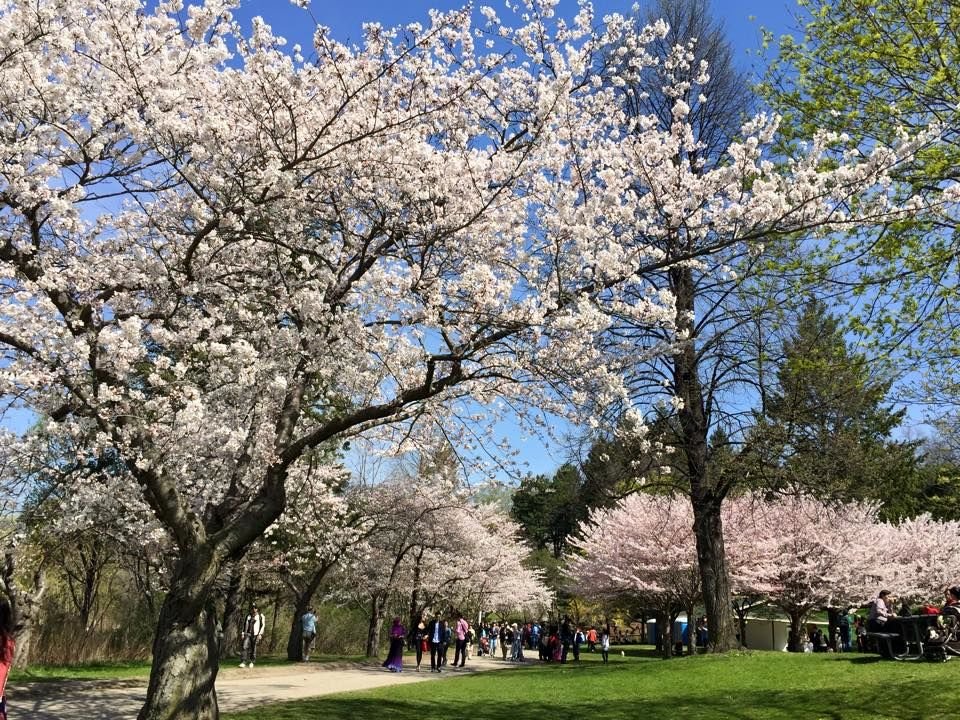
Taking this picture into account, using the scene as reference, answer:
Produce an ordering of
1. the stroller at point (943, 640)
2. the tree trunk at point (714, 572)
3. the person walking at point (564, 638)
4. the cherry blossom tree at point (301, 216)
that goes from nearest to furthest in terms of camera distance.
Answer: the cherry blossom tree at point (301, 216)
the stroller at point (943, 640)
the tree trunk at point (714, 572)
the person walking at point (564, 638)

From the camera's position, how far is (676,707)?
946cm

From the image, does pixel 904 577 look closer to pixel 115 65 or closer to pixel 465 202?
pixel 465 202

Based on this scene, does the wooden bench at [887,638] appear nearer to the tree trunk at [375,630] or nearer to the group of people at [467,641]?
the group of people at [467,641]

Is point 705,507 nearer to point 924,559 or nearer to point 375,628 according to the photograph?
point 375,628

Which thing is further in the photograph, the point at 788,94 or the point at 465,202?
the point at 788,94

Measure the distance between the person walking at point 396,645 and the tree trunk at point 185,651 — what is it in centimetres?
1117

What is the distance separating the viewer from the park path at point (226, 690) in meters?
9.66

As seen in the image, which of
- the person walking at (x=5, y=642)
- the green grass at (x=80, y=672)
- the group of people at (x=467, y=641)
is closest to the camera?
the person walking at (x=5, y=642)

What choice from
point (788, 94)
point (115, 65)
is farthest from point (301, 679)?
point (788, 94)

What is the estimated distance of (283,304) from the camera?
25.7 ft

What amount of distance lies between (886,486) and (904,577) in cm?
1143

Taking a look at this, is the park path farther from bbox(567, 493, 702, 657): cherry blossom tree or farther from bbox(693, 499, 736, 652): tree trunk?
bbox(567, 493, 702, 657): cherry blossom tree

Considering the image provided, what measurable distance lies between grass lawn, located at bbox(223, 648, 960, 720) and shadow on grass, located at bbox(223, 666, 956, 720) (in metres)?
0.01

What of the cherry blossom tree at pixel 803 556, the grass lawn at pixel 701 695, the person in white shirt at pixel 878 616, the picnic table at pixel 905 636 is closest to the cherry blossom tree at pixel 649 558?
the cherry blossom tree at pixel 803 556
